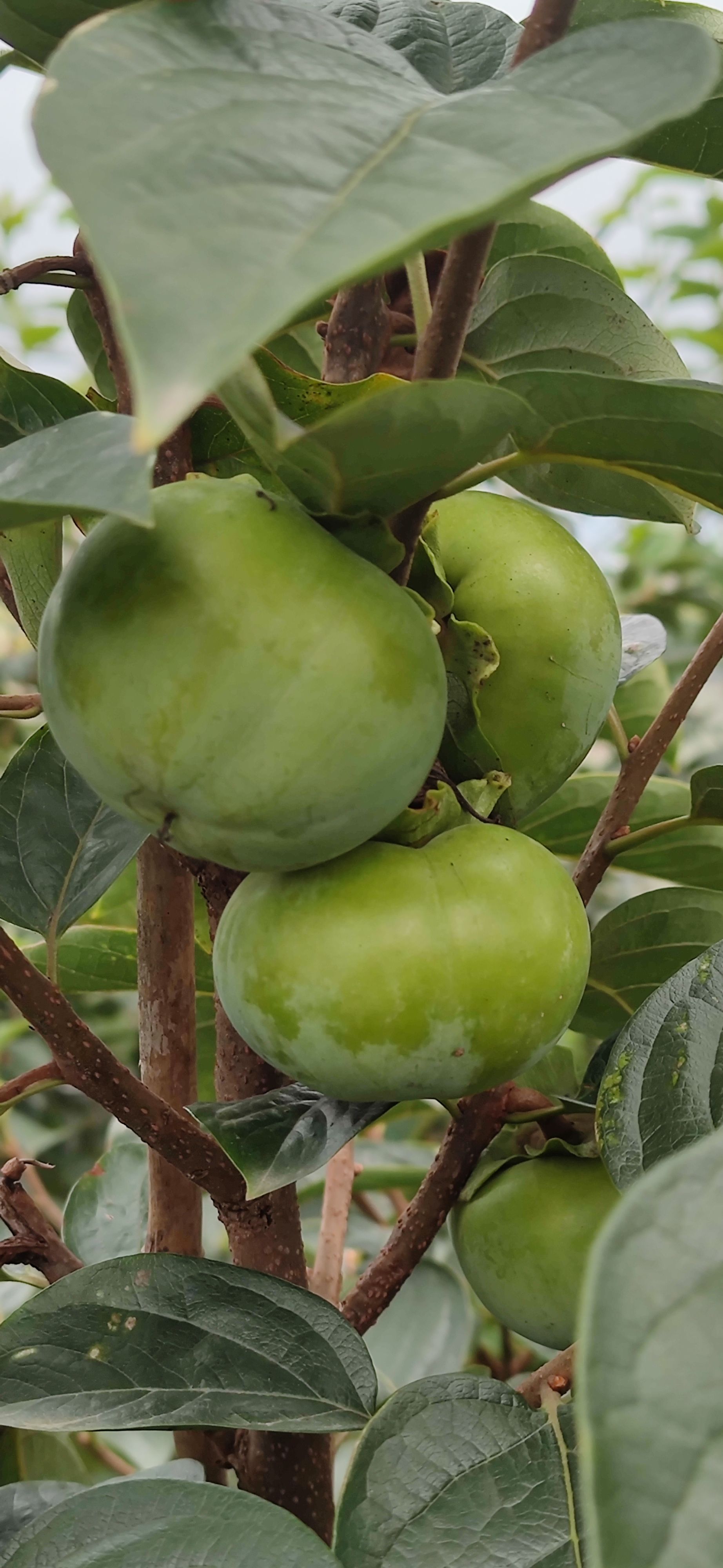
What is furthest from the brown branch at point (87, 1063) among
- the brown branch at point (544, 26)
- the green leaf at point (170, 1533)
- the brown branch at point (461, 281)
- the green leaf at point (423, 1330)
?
the green leaf at point (423, 1330)

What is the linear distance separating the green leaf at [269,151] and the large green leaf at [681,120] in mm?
214

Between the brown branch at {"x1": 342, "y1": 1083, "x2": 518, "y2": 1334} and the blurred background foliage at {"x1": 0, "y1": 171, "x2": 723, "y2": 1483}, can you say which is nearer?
the brown branch at {"x1": 342, "y1": 1083, "x2": 518, "y2": 1334}

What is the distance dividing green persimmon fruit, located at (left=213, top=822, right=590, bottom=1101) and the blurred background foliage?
166mm


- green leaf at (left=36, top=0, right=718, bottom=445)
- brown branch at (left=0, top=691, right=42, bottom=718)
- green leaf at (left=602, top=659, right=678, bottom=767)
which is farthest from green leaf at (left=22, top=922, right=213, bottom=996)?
green leaf at (left=36, top=0, right=718, bottom=445)

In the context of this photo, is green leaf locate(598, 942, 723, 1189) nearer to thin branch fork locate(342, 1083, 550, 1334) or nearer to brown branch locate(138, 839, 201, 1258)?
thin branch fork locate(342, 1083, 550, 1334)

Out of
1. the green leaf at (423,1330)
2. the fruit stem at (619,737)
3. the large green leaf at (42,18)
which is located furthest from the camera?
the green leaf at (423,1330)

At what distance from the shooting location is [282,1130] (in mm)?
464

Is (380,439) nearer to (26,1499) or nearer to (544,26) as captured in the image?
(544,26)

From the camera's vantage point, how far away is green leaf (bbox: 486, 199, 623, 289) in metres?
0.52

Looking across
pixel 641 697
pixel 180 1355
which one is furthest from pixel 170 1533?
pixel 641 697

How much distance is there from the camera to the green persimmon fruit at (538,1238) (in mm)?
532

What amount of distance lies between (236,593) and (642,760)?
32 centimetres

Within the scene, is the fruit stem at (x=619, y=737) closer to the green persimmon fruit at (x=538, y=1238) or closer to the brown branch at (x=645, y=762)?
the brown branch at (x=645, y=762)

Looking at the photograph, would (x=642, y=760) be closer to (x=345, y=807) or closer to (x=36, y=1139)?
(x=345, y=807)
